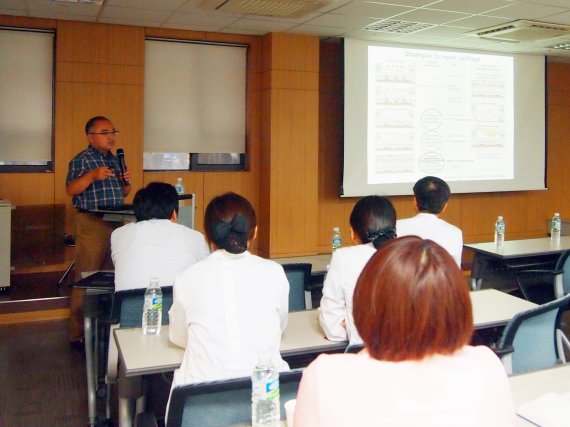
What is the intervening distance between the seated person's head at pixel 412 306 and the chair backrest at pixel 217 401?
0.63m

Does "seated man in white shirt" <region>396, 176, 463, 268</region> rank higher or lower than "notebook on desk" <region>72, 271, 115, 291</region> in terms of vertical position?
higher

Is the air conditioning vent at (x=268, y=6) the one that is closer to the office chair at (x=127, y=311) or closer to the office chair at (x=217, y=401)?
the office chair at (x=127, y=311)

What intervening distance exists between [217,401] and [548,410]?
39.5 inches

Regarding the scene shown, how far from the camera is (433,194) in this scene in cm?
391

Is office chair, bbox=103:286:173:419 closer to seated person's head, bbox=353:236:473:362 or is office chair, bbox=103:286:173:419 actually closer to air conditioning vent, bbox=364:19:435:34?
seated person's head, bbox=353:236:473:362

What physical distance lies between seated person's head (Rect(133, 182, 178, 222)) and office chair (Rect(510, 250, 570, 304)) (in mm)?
2904

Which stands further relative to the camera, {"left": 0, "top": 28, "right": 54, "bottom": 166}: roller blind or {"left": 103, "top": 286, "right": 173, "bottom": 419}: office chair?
{"left": 0, "top": 28, "right": 54, "bottom": 166}: roller blind

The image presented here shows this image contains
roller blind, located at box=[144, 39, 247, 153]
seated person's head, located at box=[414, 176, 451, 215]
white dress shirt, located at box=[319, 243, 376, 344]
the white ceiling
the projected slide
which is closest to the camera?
white dress shirt, located at box=[319, 243, 376, 344]

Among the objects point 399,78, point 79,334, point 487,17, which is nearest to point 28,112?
point 79,334

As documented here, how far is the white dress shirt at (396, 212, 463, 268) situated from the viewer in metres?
3.72

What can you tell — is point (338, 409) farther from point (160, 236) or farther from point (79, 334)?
point (79, 334)

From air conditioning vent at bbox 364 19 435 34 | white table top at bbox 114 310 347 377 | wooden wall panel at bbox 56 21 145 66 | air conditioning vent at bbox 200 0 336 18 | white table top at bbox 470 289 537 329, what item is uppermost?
air conditioning vent at bbox 364 19 435 34

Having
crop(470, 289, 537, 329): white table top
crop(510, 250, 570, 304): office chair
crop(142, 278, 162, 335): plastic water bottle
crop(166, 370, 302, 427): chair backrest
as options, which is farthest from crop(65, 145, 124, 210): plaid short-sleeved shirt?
crop(510, 250, 570, 304): office chair

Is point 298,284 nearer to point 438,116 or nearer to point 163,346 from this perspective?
point 163,346
